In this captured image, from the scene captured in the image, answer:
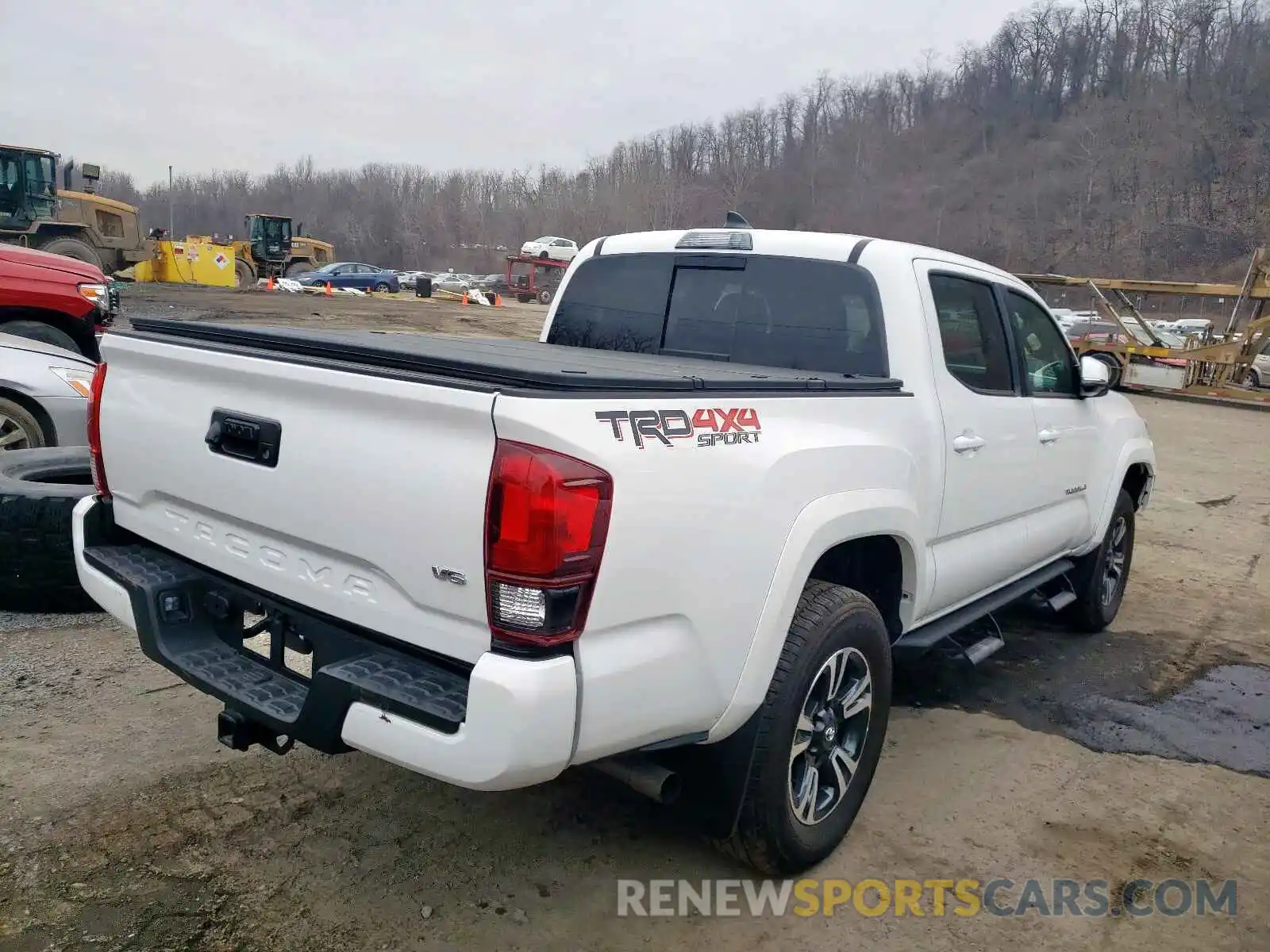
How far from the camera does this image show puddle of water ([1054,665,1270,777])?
408 cm

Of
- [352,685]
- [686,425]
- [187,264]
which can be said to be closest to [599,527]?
[686,425]

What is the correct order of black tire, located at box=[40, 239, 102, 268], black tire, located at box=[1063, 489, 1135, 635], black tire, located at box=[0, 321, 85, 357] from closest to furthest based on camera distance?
black tire, located at box=[1063, 489, 1135, 635] → black tire, located at box=[0, 321, 85, 357] → black tire, located at box=[40, 239, 102, 268]

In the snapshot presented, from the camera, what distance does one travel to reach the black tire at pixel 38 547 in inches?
172

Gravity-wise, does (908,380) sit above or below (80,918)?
above

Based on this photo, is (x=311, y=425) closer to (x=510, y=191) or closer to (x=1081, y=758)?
(x=1081, y=758)

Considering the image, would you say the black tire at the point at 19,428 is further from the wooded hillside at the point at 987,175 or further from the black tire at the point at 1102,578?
the wooded hillside at the point at 987,175

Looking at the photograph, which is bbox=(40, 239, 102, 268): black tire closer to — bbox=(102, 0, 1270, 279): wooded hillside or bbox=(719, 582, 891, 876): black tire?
bbox=(719, 582, 891, 876): black tire

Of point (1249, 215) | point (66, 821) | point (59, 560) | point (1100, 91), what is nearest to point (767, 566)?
point (66, 821)

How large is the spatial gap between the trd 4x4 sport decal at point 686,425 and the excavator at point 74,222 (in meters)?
18.7

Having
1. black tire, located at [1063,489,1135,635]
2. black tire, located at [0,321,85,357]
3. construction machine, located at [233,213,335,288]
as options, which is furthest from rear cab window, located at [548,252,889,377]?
construction machine, located at [233,213,335,288]

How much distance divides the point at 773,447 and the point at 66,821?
2.44m

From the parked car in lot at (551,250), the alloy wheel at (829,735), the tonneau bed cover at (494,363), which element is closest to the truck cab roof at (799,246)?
the tonneau bed cover at (494,363)

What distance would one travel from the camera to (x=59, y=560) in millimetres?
4504

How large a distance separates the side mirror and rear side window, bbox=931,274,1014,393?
82 centimetres
